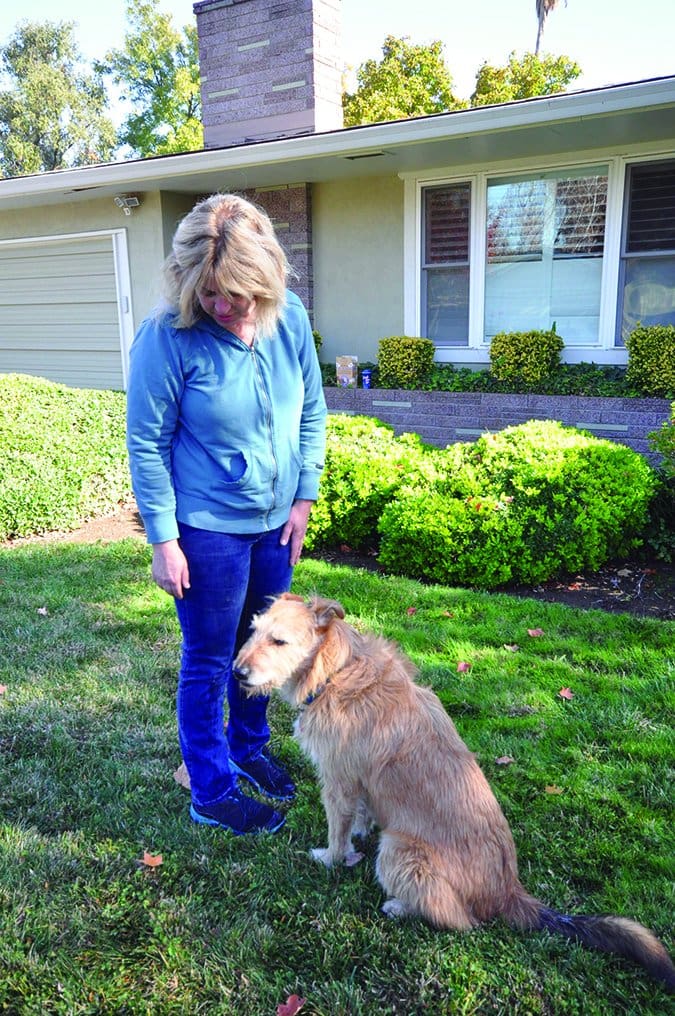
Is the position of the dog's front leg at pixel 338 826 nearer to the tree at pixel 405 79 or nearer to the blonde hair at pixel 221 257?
the blonde hair at pixel 221 257

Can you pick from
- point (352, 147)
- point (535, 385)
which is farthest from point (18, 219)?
point (535, 385)

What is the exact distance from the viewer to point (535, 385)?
28.0 feet

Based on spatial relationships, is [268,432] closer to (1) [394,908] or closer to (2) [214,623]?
(2) [214,623]

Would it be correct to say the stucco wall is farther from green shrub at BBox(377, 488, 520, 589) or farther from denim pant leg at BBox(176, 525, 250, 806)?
denim pant leg at BBox(176, 525, 250, 806)

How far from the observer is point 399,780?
244 centimetres

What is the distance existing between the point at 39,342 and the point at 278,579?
466 inches

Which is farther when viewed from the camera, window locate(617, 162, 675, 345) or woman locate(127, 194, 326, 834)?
window locate(617, 162, 675, 345)

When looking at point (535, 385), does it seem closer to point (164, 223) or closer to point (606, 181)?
point (606, 181)

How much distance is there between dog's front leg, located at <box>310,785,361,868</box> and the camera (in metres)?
2.61

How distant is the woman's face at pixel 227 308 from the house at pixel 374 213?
5721 mm

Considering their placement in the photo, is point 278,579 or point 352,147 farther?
point 352,147

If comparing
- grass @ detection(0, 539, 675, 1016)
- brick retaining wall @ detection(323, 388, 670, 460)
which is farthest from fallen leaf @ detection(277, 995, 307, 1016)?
brick retaining wall @ detection(323, 388, 670, 460)

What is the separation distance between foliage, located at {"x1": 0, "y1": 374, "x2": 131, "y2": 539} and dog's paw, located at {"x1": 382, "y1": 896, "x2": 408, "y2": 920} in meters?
5.66

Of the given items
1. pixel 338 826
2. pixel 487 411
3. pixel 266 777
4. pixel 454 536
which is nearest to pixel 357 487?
pixel 454 536
